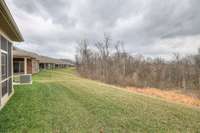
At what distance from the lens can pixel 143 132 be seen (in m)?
3.75

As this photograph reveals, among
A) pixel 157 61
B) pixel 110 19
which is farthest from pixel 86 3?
pixel 157 61

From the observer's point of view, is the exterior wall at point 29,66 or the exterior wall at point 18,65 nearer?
the exterior wall at point 18,65

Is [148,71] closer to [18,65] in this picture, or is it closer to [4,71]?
[18,65]

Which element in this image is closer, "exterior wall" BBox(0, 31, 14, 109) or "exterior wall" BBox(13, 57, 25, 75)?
"exterior wall" BBox(0, 31, 14, 109)

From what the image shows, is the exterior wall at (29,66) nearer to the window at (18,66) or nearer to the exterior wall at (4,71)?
the window at (18,66)

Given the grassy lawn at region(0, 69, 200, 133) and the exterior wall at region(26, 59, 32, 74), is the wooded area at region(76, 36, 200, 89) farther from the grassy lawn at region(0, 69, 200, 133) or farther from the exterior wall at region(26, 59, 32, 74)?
the grassy lawn at region(0, 69, 200, 133)

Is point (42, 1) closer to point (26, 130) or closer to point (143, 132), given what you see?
point (26, 130)

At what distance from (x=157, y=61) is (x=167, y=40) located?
15.8 feet

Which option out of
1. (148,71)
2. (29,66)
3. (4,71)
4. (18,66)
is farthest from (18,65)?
(148,71)

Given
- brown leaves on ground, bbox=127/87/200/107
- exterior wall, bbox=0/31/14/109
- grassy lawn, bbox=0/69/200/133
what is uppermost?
exterior wall, bbox=0/31/14/109

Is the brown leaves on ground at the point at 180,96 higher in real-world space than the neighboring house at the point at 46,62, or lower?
lower

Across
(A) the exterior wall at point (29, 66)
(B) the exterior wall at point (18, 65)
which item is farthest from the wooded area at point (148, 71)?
(B) the exterior wall at point (18, 65)

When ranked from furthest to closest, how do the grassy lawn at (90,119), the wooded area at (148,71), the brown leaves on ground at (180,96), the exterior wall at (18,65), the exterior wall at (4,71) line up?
the wooded area at (148,71)
the exterior wall at (18,65)
the brown leaves on ground at (180,96)
the exterior wall at (4,71)
the grassy lawn at (90,119)

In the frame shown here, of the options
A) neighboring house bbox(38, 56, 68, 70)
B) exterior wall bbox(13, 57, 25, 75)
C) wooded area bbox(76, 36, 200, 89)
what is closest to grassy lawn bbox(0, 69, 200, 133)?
wooded area bbox(76, 36, 200, 89)
